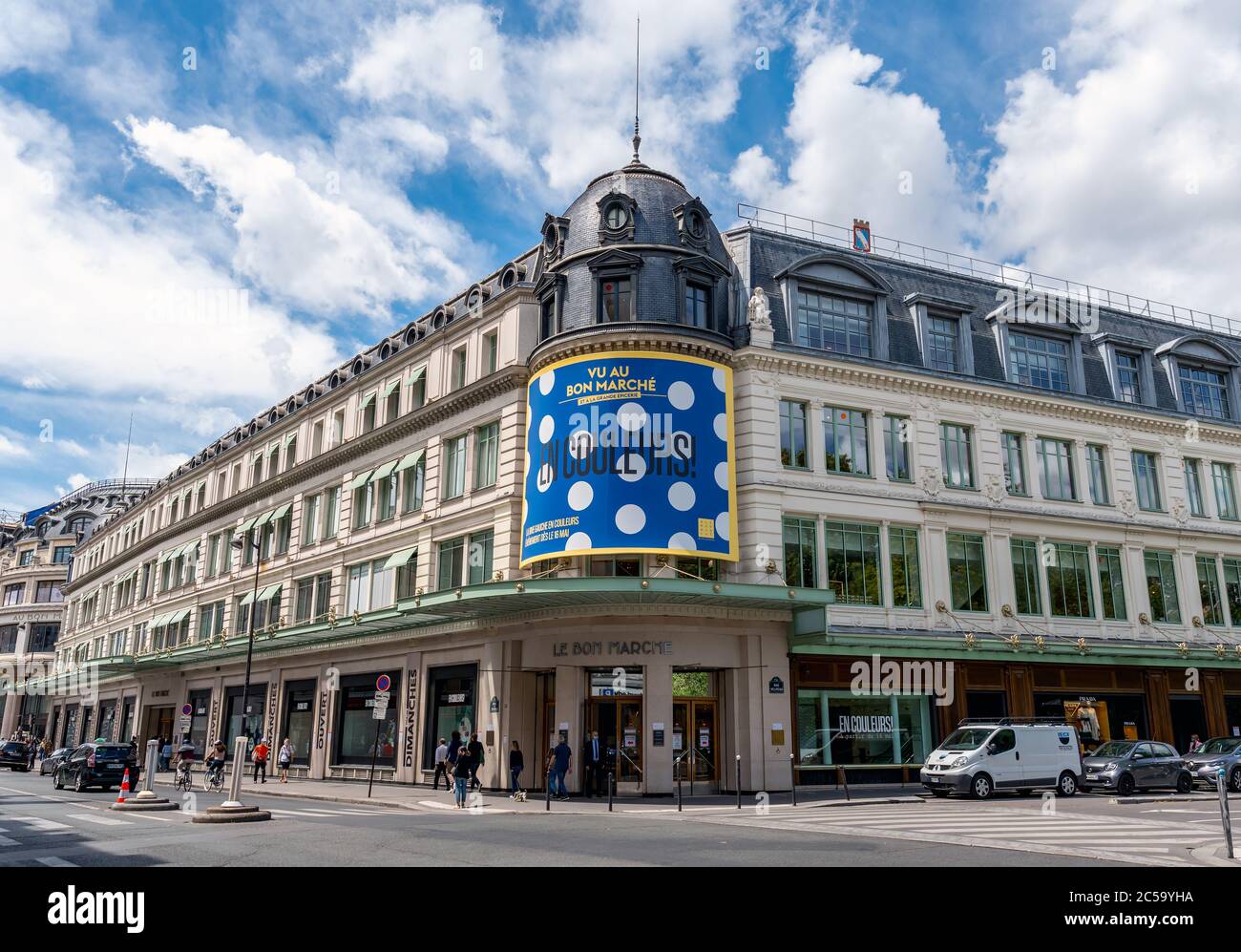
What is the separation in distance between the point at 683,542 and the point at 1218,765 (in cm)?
1744

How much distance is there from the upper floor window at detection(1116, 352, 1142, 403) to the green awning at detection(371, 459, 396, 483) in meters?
30.8

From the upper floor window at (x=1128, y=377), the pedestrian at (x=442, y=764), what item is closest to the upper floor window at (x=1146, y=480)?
the upper floor window at (x=1128, y=377)

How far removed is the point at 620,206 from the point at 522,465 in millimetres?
9597

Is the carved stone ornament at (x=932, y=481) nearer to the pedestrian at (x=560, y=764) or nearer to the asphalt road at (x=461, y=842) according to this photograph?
the asphalt road at (x=461, y=842)

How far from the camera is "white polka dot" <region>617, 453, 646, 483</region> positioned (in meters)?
29.5

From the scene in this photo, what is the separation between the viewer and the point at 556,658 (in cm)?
3039

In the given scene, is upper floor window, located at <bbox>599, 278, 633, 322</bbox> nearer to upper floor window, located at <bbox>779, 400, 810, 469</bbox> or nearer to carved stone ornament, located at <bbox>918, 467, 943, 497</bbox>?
upper floor window, located at <bbox>779, 400, 810, 469</bbox>

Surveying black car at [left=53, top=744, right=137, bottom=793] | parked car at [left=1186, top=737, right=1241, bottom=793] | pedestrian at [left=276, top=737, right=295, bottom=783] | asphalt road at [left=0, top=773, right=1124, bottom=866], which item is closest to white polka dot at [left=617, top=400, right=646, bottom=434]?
asphalt road at [left=0, top=773, right=1124, bottom=866]

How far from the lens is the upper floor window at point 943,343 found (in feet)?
120

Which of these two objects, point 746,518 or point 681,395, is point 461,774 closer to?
→ point 746,518

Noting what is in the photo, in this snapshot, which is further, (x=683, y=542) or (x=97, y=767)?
(x=97, y=767)

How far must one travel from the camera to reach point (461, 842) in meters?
15.5

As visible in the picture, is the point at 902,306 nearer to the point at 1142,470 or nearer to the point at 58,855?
the point at 1142,470

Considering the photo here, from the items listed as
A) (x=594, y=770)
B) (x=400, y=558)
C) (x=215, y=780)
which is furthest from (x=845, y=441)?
(x=215, y=780)
